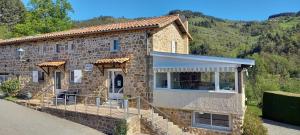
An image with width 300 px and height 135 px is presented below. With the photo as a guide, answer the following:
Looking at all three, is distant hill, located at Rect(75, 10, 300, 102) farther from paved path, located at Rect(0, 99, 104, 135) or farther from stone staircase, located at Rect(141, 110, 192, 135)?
paved path, located at Rect(0, 99, 104, 135)

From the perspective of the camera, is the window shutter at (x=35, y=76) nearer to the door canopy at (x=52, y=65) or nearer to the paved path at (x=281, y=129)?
the door canopy at (x=52, y=65)

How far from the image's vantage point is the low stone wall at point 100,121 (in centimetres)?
1772

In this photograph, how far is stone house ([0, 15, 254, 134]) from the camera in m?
18.0

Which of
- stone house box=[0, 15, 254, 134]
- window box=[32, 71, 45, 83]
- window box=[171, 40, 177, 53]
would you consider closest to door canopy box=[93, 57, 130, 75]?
stone house box=[0, 15, 254, 134]

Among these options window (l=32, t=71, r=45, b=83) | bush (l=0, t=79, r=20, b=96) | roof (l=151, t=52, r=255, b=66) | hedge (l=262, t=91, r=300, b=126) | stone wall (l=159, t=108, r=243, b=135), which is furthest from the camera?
bush (l=0, t=79, r=20, b=96)

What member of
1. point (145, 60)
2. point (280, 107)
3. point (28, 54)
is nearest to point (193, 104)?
point (145, 60)

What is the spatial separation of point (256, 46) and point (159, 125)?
179ft

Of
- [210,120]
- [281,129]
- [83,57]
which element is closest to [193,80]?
[210,120]

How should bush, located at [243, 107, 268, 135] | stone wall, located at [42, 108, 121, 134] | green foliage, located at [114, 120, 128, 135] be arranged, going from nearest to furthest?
bush, located at [243, 107, 268, 135], green foliage, located at [114, 120, 128, 135], stone wall, located at [42, 108, 121, 134]

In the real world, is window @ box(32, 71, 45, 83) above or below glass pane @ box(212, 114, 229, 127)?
above

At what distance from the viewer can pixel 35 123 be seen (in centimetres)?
1859

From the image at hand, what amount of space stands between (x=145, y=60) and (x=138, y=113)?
13.3 feet

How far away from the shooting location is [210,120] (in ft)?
61.4

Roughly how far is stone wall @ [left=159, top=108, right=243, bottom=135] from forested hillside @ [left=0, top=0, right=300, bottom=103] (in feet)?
52.7
